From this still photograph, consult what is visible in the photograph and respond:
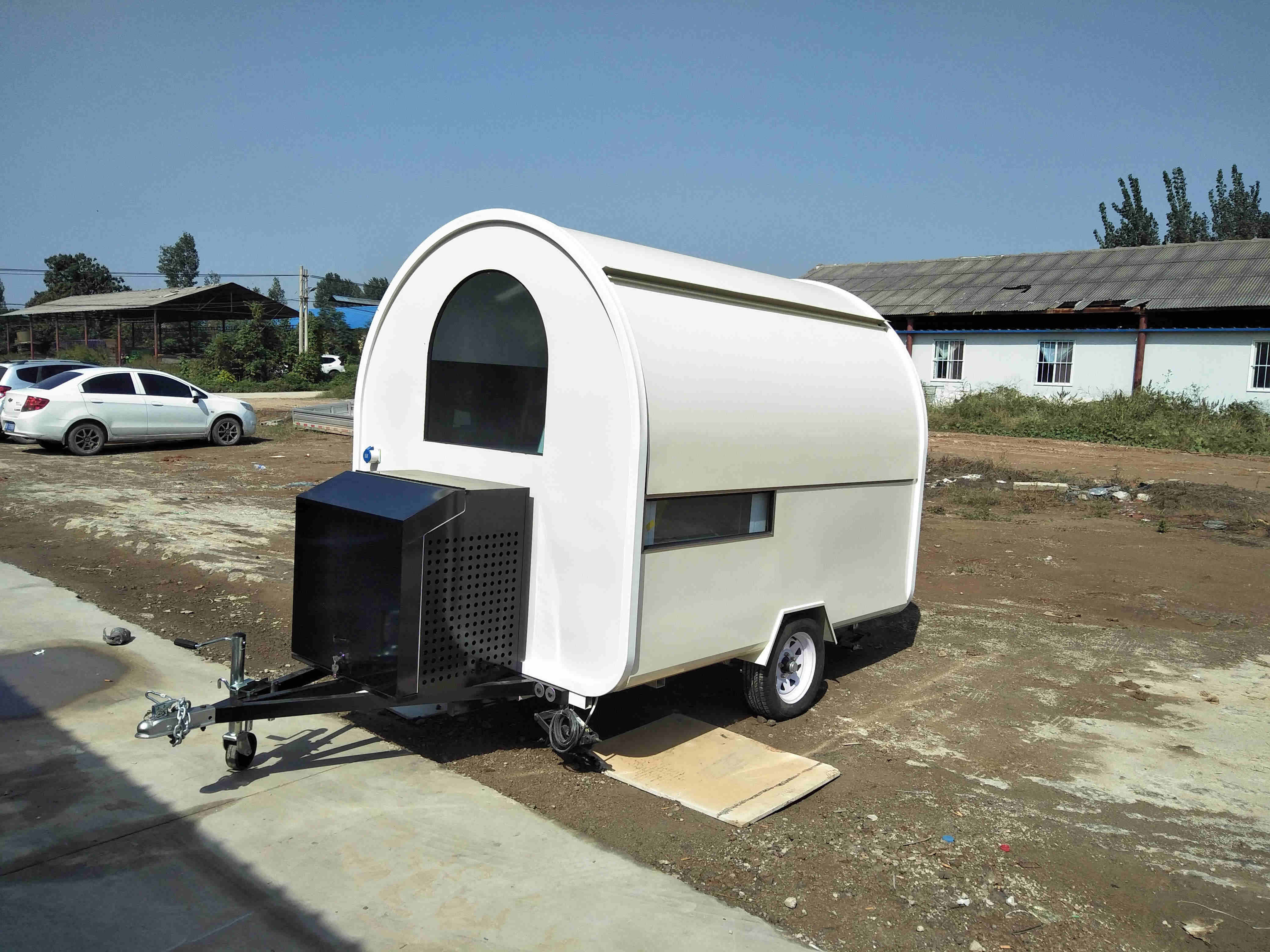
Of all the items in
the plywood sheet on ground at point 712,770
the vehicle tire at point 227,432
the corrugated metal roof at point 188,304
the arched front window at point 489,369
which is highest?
the corrugated metal roof at point 188,304

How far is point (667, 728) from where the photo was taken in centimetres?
565

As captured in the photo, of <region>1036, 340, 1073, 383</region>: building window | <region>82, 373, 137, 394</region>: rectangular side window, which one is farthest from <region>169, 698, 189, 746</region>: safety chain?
<region>1036, 340, 1073, 383</region>: building window

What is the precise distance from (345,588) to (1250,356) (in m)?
27.8

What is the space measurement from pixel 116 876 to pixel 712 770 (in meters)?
2.80

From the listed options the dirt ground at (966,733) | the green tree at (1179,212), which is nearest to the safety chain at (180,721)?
the dirt ground at (966,733)

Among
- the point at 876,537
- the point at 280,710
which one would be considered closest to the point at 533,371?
the point at 280,710

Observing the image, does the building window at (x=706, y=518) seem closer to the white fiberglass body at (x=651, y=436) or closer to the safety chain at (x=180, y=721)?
the white fiberglass body at (x=651, y=436)

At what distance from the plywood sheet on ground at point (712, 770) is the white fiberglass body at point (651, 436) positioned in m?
0.56

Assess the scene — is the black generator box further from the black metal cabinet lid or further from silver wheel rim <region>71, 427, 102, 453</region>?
silver wheel rim <region>71, 427, 102, 453</region>

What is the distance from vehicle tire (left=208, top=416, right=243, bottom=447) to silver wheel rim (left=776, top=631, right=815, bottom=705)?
53.8ft

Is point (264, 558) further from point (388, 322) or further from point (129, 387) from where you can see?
point (129, 387)

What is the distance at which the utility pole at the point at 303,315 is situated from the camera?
136 ft

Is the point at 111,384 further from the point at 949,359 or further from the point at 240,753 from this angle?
the point at 949,359

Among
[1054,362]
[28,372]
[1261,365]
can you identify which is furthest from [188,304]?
[1261,365]
